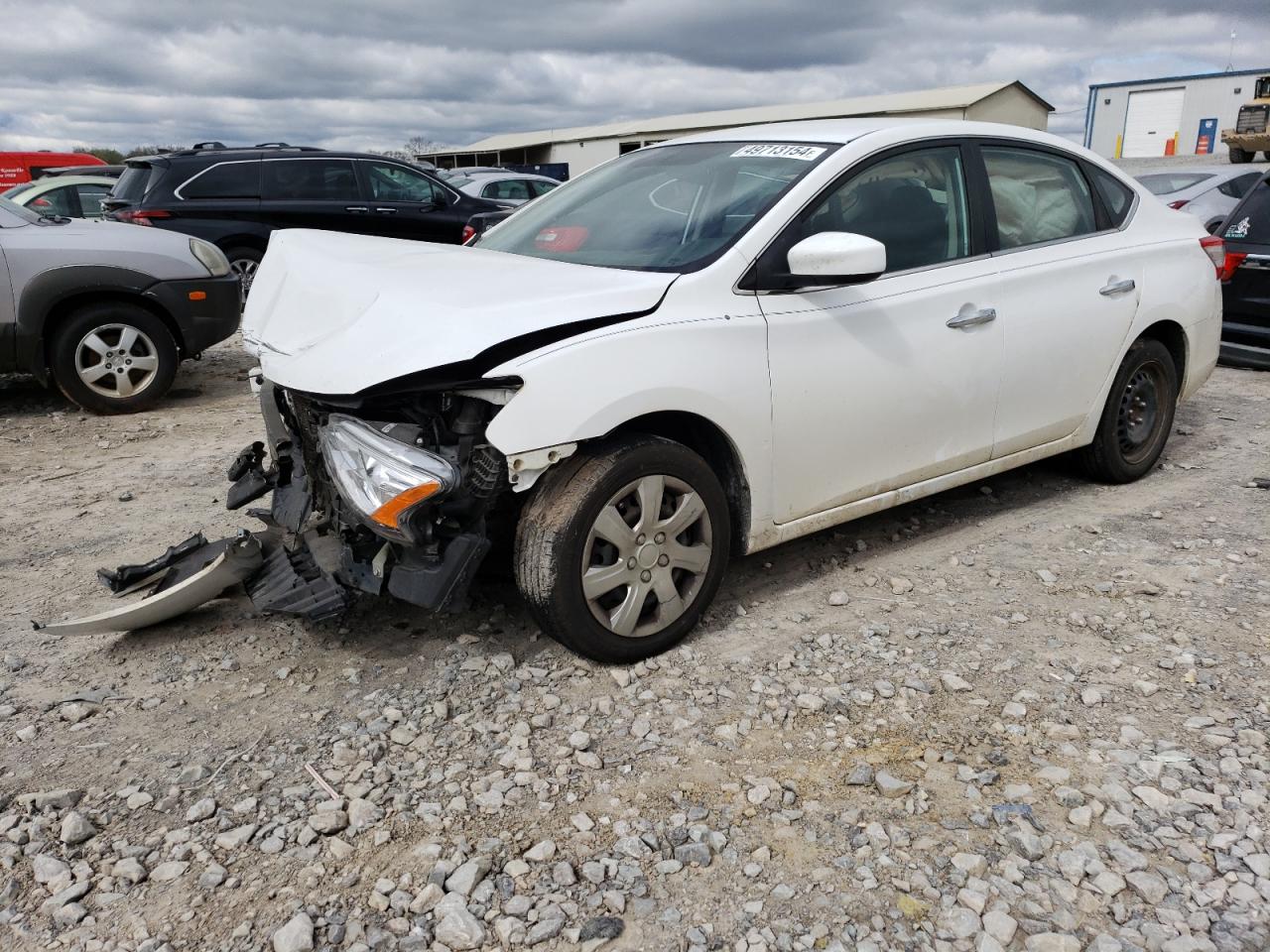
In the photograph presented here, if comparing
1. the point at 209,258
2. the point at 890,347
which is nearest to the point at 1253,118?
the point at 209,258

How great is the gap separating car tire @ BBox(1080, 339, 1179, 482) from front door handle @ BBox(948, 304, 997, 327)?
1103mm

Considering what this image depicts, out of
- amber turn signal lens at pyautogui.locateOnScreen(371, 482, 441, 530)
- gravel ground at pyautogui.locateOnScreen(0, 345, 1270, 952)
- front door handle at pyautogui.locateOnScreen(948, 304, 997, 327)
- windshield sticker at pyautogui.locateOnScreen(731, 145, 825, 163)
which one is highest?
windshield sticker at pyautogui.locateOnScreen(731, 145, 825, 163)

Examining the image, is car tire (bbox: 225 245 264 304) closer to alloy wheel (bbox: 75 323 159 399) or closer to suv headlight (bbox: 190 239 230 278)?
suv headlight (bbox: 190 239 230 278)

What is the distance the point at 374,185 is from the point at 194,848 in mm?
9654

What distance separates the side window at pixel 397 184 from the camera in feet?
36.3

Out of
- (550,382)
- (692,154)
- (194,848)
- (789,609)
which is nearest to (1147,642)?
(789,609)

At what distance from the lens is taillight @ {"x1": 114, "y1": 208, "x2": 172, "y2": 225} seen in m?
9.84

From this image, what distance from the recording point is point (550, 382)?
2.91 metres

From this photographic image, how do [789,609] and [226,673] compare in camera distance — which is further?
[789,609]

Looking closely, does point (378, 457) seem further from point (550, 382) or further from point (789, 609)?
point (789, 609)

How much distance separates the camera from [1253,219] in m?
7.29

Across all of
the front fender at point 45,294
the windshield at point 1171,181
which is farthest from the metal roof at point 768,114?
the front fender at point 45,294

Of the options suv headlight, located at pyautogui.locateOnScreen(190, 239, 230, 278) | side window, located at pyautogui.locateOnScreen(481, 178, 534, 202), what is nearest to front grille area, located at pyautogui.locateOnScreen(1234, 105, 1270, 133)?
side window, located at pyautogui.locateOnScreen(481, 178, 534, 202)

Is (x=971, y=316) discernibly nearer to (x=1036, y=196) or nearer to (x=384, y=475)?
(x=1036, y=196)
